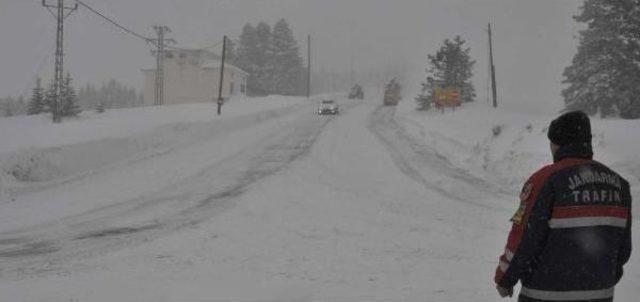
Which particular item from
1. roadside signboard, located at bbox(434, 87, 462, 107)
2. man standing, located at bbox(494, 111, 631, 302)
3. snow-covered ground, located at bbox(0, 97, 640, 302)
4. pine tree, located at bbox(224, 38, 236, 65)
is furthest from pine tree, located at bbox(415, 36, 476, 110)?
pine tree, located at bbox(224, 38, 236, 65)

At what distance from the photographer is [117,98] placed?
12775 centimetres

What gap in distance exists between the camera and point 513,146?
68.7 ft

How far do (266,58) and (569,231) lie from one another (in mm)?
79688

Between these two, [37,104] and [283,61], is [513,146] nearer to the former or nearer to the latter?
[37,104]

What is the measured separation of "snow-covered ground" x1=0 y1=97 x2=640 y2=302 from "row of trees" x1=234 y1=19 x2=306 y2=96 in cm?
5375

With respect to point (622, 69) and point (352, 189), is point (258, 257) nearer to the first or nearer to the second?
point (352, 189)

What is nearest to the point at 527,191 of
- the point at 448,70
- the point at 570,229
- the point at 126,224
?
the point at 570,229

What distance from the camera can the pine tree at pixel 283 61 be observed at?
81.0m

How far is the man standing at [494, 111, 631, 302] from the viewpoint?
357 cm

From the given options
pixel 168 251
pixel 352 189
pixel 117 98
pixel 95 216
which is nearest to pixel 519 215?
pixel 168 251

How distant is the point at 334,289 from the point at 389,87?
51.8 m

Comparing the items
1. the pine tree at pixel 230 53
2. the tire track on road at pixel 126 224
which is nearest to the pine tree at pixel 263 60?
the pine tree at pixel 230 53

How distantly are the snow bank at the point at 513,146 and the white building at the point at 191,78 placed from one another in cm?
4745

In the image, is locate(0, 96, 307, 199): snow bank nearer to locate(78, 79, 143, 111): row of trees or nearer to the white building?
the white building
